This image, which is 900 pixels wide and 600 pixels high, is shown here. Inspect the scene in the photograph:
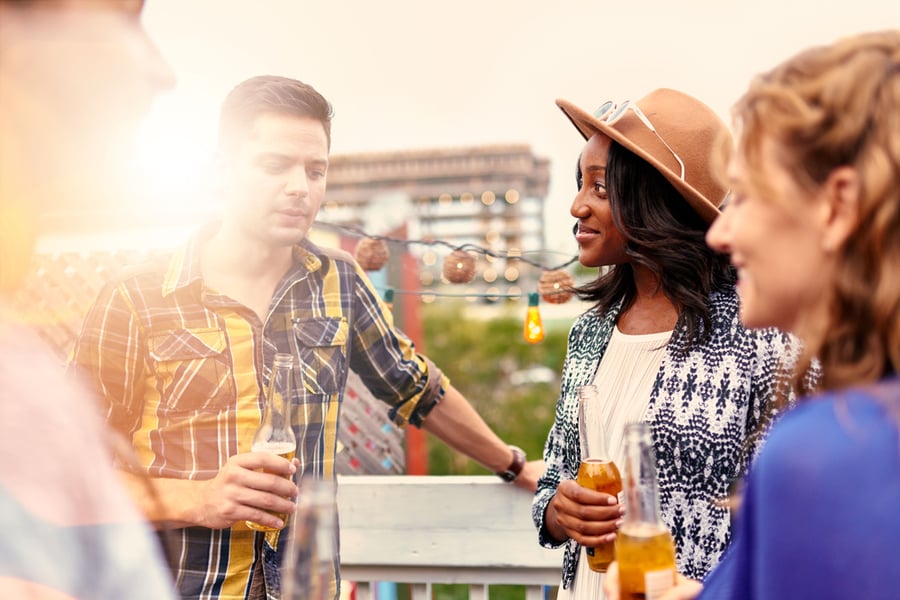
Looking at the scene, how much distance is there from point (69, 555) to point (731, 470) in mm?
1279

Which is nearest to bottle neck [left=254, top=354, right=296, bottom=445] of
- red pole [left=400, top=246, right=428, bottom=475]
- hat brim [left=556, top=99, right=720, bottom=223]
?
hat brim [left=556, top=99, right=720, bottom=223]

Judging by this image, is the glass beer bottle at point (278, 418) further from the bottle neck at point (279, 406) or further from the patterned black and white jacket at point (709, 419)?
the patterned black and white jacket at point (709, 419)

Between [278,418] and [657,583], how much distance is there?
2.64 ft

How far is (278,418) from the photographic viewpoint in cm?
144

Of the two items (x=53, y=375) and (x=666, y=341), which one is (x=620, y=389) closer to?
(x=666, y=341)

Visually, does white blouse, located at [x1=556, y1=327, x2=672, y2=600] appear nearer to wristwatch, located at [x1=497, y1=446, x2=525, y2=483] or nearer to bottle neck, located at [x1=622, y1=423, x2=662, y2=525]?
wristwatch, located at [x1=497, y1=446, x2=525, y2=483]

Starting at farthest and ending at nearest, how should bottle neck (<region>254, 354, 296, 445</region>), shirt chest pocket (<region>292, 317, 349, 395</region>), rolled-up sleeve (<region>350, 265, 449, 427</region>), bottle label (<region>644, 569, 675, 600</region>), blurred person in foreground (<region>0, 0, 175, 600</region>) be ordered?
1. rolled-up sleeve (<region>350, 265, 449, 427</region>)
2. shirt chest pocket (<region>292, 317, 349, 395</region>)
3. bottle neck (<region>254, 354, 296, 445</region>)
4. bottle label (<region>644, 569, 675, 600</region>)
5. blurred person in foreground (<region>0, 0, 175, 600</region>)

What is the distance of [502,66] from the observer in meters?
11.5

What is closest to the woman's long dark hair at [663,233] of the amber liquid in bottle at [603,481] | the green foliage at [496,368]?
the amber liquid in bottle at [603,481]

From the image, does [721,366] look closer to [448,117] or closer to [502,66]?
[502,66]

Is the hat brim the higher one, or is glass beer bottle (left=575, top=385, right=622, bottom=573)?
the hat brim

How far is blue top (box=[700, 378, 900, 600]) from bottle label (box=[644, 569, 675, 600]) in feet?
0.67

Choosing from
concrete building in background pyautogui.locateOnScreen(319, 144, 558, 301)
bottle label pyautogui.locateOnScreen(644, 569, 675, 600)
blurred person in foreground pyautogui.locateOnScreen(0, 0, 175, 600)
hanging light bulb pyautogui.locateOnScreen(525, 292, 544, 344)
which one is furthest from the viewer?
concrete building in background pyautogui.locateOnScreen(319, 144, 558, 301)

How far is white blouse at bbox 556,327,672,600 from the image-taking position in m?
1.63
